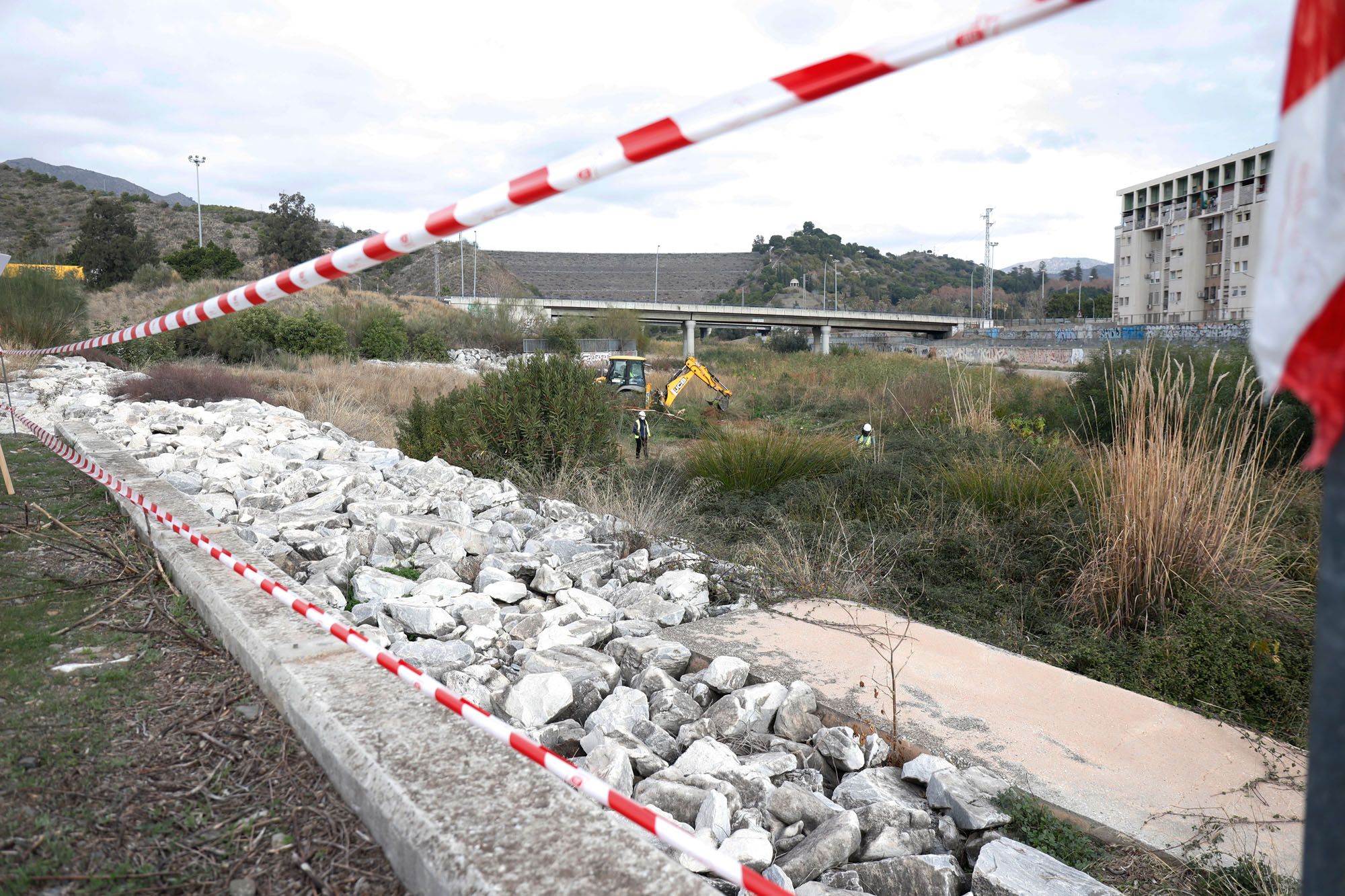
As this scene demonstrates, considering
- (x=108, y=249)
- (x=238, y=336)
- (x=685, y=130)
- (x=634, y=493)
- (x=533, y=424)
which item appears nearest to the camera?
(x=685, y=130)

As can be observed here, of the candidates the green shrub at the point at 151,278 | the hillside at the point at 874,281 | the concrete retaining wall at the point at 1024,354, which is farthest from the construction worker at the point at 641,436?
the hillside at the point at 874,281

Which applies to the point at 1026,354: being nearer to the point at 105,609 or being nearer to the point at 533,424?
the point at 533,424

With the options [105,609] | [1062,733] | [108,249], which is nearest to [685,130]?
[1062,733]

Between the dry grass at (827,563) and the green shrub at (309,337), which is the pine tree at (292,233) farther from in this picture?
the dry grass at (827,563)

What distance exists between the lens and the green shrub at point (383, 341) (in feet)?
112

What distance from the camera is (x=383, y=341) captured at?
3434 centimetres

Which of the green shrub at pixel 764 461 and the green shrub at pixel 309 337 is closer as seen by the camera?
the green shrub at pixel 764 461

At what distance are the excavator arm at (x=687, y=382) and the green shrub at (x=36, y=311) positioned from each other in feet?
40.8

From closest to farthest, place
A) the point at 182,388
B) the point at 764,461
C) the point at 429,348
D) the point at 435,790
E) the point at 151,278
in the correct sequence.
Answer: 1. the point at 435,790
2. the point at 764,461
3. the point at 182,388
4. the point at 429,348
5. the point at 151,278

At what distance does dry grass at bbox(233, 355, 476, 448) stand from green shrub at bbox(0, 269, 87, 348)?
3.51m

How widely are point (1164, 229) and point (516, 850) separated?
85779 mm

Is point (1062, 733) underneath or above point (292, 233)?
underneath

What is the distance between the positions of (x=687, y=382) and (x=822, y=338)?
47111mm

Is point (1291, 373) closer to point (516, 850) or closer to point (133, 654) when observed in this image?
point (516, 850)
